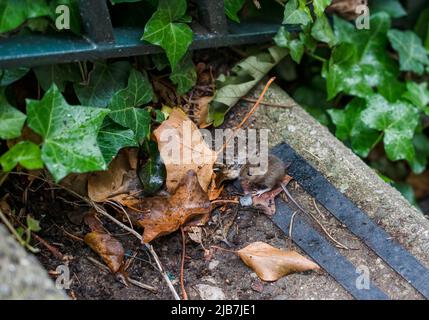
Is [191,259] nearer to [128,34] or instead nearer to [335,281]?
[335,281]

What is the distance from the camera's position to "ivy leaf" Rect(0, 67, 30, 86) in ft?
5.30

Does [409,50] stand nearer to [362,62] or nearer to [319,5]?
[362,62]

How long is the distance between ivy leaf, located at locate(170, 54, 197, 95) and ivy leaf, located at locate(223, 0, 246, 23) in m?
0.18

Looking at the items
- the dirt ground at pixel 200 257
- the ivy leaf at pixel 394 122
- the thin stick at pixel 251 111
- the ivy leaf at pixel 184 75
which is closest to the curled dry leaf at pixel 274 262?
the dirt ground at pixel 200 257

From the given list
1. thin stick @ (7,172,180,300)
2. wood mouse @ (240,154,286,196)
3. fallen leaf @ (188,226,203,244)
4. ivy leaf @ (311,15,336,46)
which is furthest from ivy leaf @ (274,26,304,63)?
thin stick @ (7,172,180,300)

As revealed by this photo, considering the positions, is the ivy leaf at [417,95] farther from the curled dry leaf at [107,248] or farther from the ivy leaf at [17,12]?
the ivy leaf at [17,12]

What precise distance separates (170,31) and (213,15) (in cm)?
18

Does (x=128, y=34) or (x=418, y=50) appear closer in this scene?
(x=128, y=34)

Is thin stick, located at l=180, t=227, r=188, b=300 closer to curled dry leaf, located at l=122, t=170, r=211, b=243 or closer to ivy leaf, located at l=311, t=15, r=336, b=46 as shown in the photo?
curled dry leaf, located at l=122, t=170, r=211, b=243

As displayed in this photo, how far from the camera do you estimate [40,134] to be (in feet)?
5.03

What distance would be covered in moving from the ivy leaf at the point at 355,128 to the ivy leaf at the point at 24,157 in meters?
1.10
